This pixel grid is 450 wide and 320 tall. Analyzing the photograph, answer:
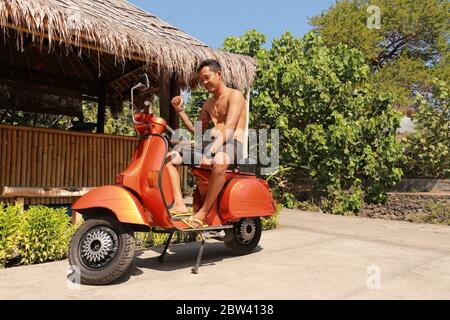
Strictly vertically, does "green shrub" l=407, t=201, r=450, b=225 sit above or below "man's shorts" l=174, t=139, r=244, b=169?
below

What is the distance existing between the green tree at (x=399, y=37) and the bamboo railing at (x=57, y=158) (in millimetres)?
13797

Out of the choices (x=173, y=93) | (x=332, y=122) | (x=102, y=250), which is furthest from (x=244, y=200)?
(x=332, y=122)

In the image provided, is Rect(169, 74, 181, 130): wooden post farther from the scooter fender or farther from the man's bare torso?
the scooter fender

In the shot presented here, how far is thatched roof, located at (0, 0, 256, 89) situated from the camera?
15.3 ft

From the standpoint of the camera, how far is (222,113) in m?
4.20

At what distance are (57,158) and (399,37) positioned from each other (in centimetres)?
1976

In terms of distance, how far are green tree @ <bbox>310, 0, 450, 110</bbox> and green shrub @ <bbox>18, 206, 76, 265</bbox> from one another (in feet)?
52.6

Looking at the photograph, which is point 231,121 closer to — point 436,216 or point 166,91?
point 166,91

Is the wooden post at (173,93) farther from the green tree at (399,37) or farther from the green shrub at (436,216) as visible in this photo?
the green tree at (399,37)

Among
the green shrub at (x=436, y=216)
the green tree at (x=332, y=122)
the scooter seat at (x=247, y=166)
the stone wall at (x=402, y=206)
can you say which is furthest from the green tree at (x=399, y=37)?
the scooter seat at (x=247, y=166)

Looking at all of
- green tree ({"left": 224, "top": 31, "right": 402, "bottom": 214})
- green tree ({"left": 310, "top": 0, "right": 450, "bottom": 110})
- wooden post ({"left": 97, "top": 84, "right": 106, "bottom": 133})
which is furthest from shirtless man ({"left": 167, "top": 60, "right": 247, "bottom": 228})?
green tree ({"left": 310, "top": 0, "right": 450, "bottom": 110})

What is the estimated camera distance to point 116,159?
7246 millimetres
